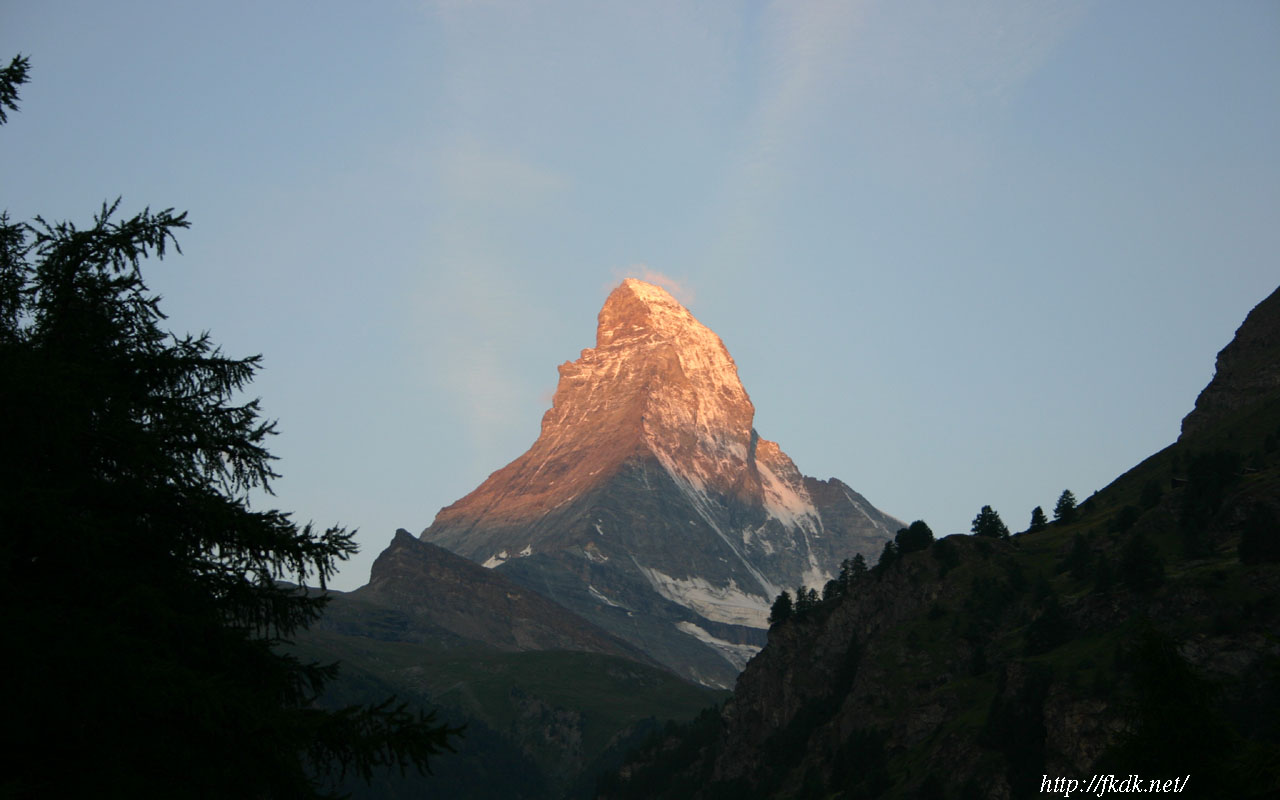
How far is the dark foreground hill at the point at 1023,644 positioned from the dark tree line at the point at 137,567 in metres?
62.1

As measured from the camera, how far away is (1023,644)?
135 metres

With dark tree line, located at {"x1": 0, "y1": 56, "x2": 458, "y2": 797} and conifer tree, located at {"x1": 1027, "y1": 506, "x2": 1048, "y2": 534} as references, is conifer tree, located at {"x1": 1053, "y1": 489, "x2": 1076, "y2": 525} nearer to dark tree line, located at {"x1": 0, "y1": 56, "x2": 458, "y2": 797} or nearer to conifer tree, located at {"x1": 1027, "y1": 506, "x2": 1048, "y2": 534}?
conifer tree, located at {"x1": 1027, "y1": 506, "x2": 1048, "y2": 534}

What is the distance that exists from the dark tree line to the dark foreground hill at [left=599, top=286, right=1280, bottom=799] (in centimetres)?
6210

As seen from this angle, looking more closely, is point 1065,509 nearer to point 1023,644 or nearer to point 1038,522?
point 1038,522

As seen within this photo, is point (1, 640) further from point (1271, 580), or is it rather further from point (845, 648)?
point (845, 648)

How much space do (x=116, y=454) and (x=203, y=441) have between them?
4.99 ft

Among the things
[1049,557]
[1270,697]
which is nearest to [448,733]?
[1270,697]

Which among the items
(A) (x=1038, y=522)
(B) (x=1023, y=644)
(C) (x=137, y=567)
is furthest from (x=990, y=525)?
(C) (x=137, y=567)

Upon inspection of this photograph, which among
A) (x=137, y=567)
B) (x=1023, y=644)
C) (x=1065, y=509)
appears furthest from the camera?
(x=1065, y=509)

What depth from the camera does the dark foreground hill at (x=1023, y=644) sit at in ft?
348

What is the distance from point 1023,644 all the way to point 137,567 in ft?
433

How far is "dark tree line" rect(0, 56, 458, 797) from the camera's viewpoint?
47.6 ft

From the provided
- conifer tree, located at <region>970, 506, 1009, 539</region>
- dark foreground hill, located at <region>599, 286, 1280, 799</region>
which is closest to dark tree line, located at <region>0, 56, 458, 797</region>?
dark foreground hill, located at <region>599, 286, 1280, 799</region>

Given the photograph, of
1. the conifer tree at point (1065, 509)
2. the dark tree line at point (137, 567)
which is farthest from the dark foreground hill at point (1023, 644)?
the dark tree line at point (137, 567)
